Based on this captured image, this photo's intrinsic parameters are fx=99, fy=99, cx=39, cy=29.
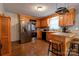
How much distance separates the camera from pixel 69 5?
1.77 metres

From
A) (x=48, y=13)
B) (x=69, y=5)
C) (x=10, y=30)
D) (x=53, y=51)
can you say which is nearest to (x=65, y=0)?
(x=69, y=5)

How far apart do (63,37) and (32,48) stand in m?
0.64

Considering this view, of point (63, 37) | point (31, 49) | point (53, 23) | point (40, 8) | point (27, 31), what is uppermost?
point (40, 8)

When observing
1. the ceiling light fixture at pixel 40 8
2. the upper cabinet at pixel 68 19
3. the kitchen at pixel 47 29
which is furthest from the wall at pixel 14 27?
the upper cabinet at pixel 68 19

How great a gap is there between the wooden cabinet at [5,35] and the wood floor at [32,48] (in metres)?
0.11

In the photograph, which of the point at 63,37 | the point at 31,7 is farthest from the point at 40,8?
the point at 63,37

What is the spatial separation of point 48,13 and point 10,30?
78cm

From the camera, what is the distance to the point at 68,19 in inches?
72.7

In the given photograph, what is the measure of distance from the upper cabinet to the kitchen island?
20cm

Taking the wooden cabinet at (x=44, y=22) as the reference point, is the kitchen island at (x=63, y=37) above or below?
below

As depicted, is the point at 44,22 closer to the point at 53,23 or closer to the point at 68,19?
the point at 53,23

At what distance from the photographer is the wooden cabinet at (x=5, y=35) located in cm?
180

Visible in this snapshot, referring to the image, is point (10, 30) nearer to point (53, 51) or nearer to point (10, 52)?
point (10, 52)

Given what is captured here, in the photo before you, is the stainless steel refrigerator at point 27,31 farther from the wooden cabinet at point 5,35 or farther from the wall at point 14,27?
the wooden cabinet at point 5,35
